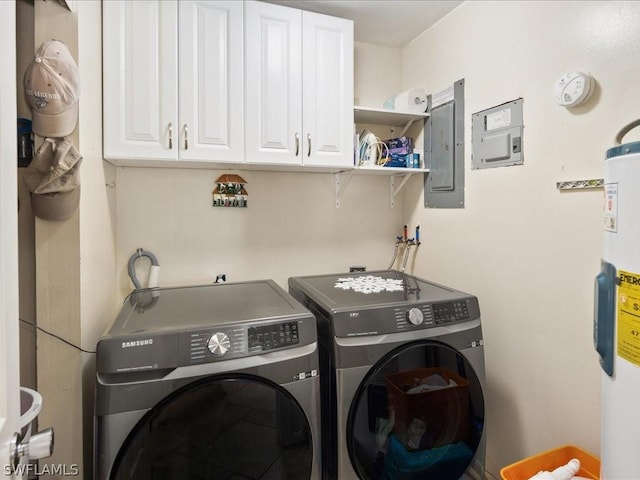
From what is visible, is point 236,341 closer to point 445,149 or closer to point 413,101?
point 445,149

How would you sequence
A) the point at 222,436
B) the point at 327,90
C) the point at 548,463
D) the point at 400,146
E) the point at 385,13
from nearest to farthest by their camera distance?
the point at 222,436 → the point at 548,463 → the point at 327,90 → the point at 385,13 → the point at 400,146

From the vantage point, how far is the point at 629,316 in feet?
2.83

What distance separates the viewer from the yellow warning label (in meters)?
0.84

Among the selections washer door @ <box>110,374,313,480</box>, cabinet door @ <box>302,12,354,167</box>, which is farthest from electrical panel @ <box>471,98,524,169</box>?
washer door @ <box>110,374,313,480</box>

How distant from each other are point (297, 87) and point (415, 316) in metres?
1.29

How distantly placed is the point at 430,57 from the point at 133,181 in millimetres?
1924

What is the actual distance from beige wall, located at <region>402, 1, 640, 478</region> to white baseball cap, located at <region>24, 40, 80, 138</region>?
1778mm

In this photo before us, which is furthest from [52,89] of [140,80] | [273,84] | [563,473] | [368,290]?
[563,473]

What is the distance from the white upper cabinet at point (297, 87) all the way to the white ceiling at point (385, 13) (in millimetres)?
108

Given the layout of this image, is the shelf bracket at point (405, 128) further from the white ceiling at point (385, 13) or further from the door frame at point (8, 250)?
the door frame at point (8, 250)

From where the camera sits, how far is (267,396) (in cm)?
119

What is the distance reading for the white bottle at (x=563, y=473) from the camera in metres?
1.22

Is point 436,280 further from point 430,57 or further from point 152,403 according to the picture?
point 152,403

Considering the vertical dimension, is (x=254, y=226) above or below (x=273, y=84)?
below
